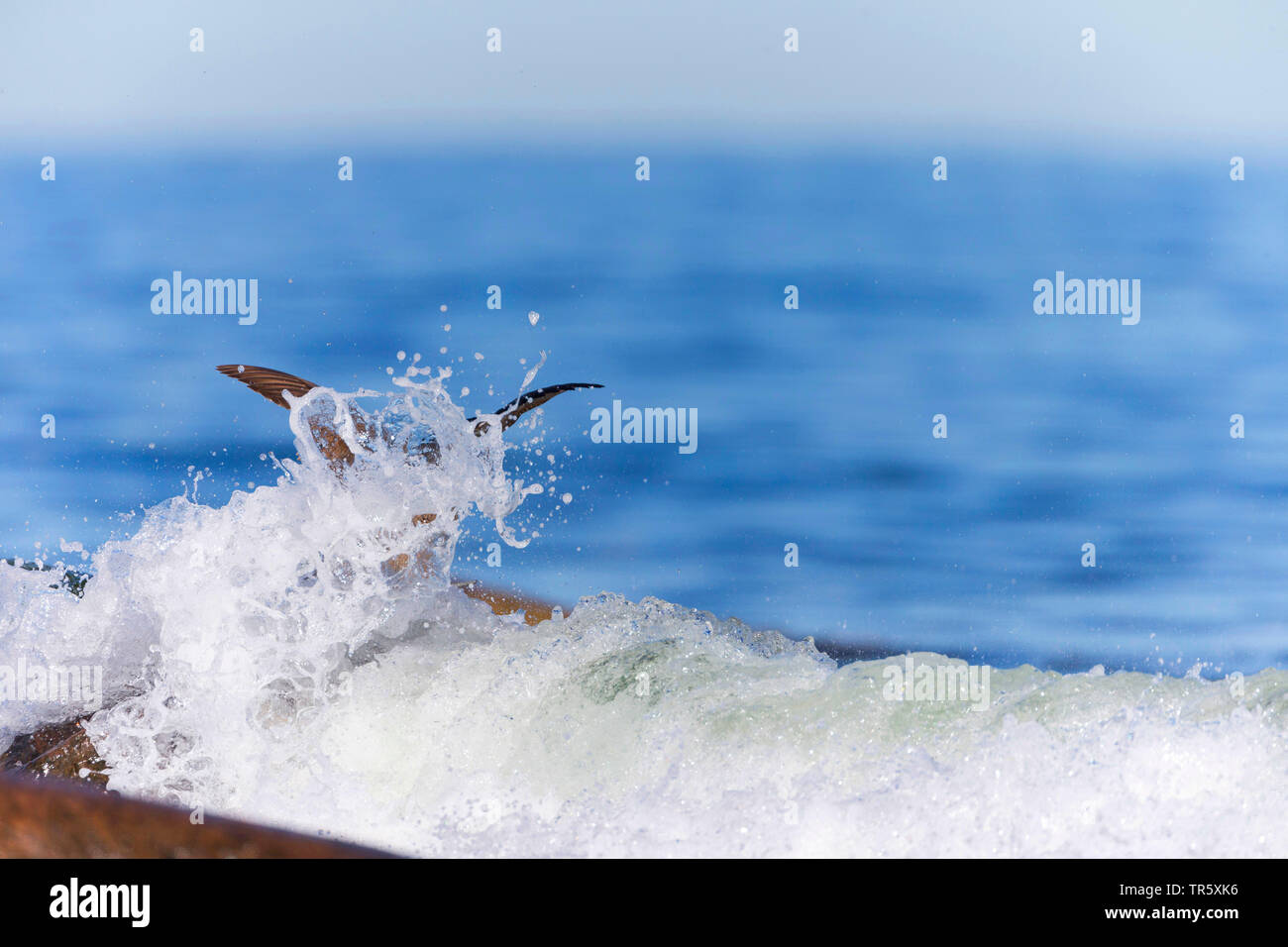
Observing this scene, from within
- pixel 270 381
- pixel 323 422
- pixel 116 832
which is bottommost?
pixel 116 832

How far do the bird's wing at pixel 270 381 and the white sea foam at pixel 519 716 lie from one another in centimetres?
11

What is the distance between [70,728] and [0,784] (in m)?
0.86

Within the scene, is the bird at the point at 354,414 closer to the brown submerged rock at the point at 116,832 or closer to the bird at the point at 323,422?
the bird at the point at 323,422

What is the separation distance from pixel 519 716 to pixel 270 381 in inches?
49.8

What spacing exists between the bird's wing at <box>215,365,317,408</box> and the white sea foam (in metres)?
0.11

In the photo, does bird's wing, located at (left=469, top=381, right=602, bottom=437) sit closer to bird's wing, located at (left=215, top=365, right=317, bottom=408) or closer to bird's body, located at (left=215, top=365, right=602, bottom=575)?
bird's body, located at (left=215, top=365, right=602, bottom=575)

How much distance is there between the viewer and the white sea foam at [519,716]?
242 cm

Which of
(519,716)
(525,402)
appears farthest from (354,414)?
(519,716)

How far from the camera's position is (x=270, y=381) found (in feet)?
11.2

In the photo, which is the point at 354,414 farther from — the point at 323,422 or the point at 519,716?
the point at 519,716

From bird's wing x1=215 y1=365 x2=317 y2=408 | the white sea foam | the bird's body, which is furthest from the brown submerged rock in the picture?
bird's wing x1=215 y1=365 x2=317 y2=408

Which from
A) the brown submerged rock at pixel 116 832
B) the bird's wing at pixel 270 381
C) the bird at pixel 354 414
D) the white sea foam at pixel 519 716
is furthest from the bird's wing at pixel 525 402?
the brown submerged rock at pixel 116 832
